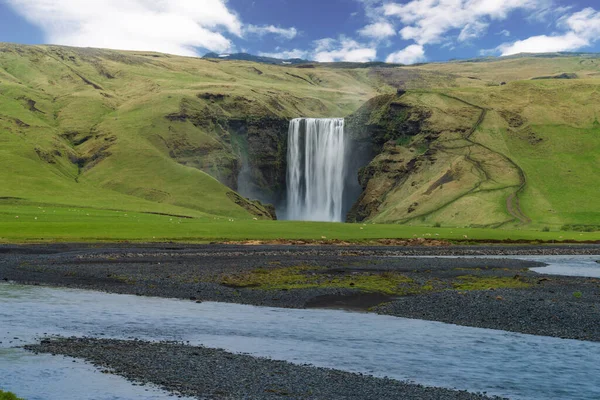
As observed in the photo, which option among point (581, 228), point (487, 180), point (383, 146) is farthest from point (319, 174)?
point (581, 228)

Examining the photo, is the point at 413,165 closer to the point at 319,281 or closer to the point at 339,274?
the point at 339,274

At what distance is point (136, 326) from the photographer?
32.4m

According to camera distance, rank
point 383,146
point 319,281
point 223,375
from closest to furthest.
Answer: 1. point 223,375
2. point 319,281
3. point 383,146

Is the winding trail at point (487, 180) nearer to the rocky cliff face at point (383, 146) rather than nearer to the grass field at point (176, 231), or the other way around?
the rocky cliff face at point (383, 146)

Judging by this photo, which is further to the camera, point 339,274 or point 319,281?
point 339,274

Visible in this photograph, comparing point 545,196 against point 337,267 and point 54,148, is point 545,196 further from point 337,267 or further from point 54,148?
point 54,148

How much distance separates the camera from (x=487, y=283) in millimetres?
50875

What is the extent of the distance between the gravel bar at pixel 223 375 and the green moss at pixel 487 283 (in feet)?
85.0

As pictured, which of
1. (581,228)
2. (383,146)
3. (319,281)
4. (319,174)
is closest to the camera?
(319,281)

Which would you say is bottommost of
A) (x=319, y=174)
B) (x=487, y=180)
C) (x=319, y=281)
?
(x=319, y=281)

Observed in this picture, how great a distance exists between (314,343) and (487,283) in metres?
25.8

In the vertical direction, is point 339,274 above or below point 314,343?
below

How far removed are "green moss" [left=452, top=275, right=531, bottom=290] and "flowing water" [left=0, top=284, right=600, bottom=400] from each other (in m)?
14.3

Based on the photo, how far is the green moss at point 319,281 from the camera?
4741 centimetres
